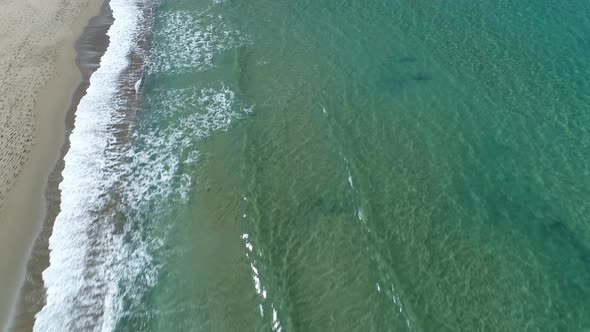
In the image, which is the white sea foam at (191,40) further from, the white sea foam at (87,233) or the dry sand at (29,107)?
the dry sand at (29,107)

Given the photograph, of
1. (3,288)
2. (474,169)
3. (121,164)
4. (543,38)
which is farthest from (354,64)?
(3,288)

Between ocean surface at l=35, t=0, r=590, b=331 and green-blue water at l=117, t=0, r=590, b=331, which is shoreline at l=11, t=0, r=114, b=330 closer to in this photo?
ocean surface at l=35, t=0, r=590, b=331

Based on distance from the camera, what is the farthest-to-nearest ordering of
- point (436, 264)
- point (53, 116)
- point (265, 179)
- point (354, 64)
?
point (354, 64), point (53, 116), point (265, 179), point (436, 264)

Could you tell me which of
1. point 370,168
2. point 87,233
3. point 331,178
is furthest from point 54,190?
point 370,168

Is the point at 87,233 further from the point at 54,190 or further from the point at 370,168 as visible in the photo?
the point at 370,168

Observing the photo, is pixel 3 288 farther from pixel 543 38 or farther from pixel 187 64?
pixel 543 38

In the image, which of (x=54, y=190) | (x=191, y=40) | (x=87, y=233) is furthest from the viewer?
(x=191, y=40)
